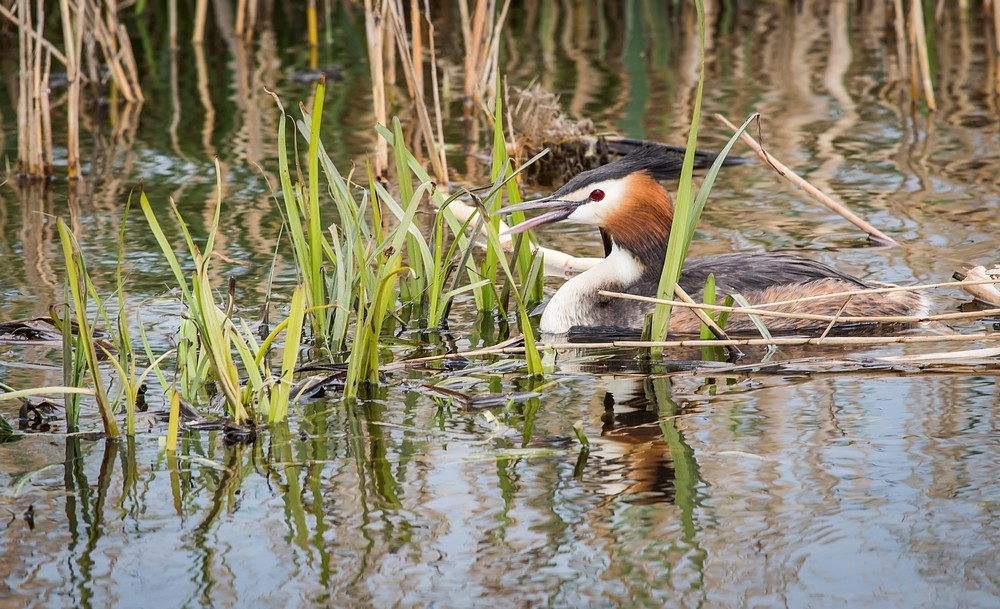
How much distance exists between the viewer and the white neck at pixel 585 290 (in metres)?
5.16

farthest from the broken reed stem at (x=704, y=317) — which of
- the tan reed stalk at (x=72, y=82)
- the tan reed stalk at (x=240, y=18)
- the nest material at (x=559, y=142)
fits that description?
the tan reed stalk at (x=240, y=18)

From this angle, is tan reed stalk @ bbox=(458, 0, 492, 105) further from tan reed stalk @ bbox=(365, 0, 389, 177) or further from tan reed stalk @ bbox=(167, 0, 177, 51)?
tan reed stalk @ bbox=(167, 0, 177, 51)

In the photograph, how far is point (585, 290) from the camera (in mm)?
5199

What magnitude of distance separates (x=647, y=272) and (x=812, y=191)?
0.80 meters

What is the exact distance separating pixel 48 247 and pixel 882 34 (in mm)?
9323

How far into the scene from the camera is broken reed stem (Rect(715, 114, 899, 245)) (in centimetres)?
499

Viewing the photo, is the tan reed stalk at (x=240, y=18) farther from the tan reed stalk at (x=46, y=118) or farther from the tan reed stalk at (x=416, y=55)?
the tan reed stalk at (x=416, y=55)

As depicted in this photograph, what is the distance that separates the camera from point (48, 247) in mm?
6547

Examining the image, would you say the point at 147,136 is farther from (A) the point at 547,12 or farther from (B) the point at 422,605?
(B) the point at 422,605

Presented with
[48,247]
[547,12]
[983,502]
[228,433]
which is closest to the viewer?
[983,502]

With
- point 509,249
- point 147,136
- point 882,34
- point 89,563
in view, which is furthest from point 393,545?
point 882,34

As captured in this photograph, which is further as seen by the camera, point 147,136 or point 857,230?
point 147,136

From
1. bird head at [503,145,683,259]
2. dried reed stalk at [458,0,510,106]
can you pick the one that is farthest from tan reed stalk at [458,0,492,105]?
bird head at [503,145,683,259]

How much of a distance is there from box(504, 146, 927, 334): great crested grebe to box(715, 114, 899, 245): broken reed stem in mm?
304
